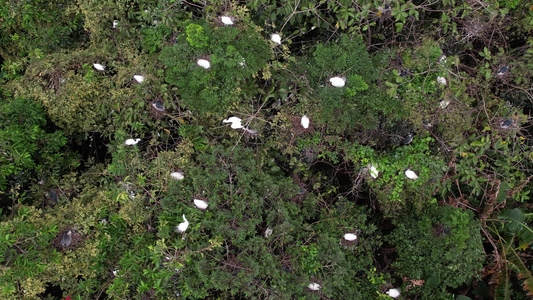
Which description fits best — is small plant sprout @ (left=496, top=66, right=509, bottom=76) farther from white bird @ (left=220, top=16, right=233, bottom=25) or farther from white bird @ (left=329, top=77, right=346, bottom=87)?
white bird @ (left=220, top=16, right=233, bottom=25)

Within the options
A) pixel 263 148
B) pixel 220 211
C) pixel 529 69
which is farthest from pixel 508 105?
pixel 220 211

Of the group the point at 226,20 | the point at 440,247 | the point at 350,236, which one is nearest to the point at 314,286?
the point at 350,236

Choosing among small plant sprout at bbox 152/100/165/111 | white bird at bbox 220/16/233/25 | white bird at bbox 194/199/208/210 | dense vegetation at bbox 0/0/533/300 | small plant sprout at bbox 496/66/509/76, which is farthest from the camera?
small plant sprout at bbox 496/66/509/76

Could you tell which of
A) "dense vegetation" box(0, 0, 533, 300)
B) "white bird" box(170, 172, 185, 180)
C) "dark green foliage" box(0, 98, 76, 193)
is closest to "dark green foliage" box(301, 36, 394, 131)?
"dense vegetation" box(0, 0, 533, 300)

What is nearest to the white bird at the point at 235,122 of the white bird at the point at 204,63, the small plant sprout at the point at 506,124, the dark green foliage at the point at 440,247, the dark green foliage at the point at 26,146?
the white bird at the point at 204,63

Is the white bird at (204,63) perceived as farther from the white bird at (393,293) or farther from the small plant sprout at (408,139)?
the white bird at (393,293)

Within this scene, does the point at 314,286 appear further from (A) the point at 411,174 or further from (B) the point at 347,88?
(B) the point at 347,88
